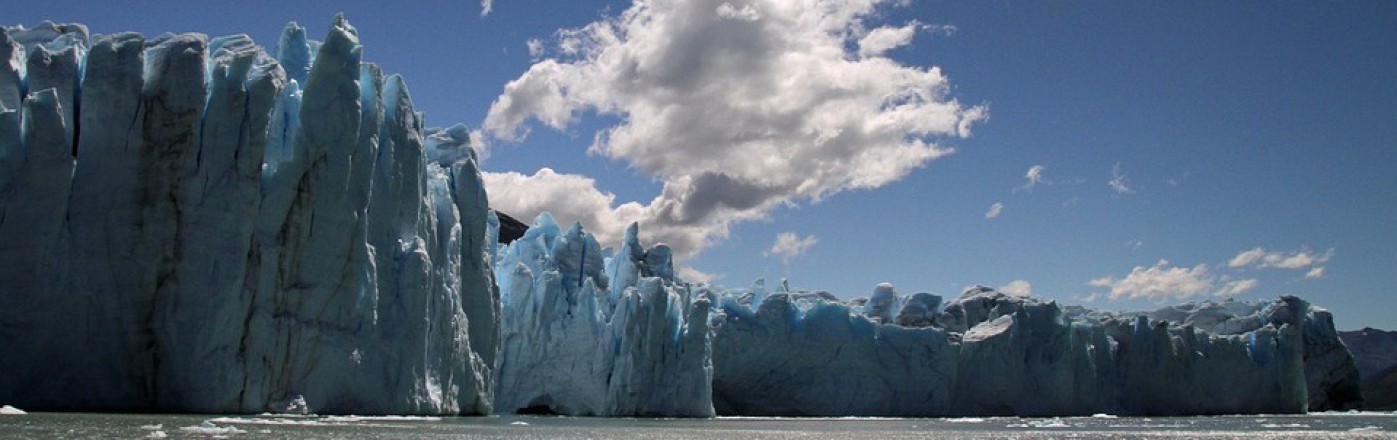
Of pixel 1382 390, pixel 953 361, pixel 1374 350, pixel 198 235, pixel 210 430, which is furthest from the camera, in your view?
pixel 1374 350

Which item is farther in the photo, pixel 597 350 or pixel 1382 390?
pixel 1382 390

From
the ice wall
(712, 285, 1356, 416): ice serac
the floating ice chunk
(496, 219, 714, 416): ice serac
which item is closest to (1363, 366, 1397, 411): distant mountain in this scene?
(712, 285, 1356, 416): ice serac

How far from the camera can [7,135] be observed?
24938mm

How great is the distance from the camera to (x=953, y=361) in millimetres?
52531

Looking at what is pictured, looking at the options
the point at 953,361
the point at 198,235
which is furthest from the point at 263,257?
the point at 953,361

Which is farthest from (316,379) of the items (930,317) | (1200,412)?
(1200,412)

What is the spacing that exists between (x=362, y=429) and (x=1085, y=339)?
4093cm

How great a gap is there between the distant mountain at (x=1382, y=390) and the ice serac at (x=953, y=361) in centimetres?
7154

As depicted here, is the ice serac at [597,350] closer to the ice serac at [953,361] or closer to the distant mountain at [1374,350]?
the ice serac at [953,361]

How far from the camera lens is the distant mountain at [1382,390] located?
120 meters

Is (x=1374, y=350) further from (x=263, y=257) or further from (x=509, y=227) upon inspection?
(x=263, y=257)

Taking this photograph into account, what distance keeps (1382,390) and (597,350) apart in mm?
110558

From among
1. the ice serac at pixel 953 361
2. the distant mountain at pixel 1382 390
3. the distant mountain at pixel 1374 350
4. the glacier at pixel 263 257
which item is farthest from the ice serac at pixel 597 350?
the distant mountain at pixel 1374 350

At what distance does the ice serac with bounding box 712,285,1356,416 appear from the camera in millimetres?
51875
